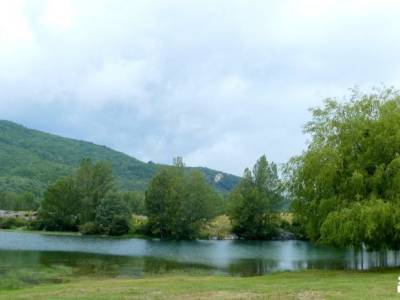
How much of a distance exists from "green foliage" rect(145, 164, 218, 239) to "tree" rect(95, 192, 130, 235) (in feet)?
15.9

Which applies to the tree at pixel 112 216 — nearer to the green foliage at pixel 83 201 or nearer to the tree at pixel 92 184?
the green foliage at pixel 83 201

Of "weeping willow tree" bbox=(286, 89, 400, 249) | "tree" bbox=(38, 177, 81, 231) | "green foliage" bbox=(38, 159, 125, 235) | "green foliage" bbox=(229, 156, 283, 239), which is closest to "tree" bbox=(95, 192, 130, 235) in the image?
"green foliage" bbox=(38, 159, 125, 235)

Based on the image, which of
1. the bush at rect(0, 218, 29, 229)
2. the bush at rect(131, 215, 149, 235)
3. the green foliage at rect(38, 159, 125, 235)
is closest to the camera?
the green foliage at rect(38, 159, 125, 235)

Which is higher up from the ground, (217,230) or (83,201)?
(83,201)

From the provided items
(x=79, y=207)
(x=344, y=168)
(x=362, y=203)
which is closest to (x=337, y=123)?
(x=344, y=168)

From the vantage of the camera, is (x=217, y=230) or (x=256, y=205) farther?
(x=217, y=230)

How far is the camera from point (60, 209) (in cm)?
10994

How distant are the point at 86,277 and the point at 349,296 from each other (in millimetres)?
21308

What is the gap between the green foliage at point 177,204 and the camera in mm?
101562

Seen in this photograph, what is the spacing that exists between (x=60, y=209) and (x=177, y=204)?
25385mm

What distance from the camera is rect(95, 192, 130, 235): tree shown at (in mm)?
102250

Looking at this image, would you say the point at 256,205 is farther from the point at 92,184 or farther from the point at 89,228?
the point at 92,184

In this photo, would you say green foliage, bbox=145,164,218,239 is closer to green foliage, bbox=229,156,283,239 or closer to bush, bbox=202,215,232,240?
bush, bbox=202,215,232,240

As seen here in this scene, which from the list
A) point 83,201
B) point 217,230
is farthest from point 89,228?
point 217,230
